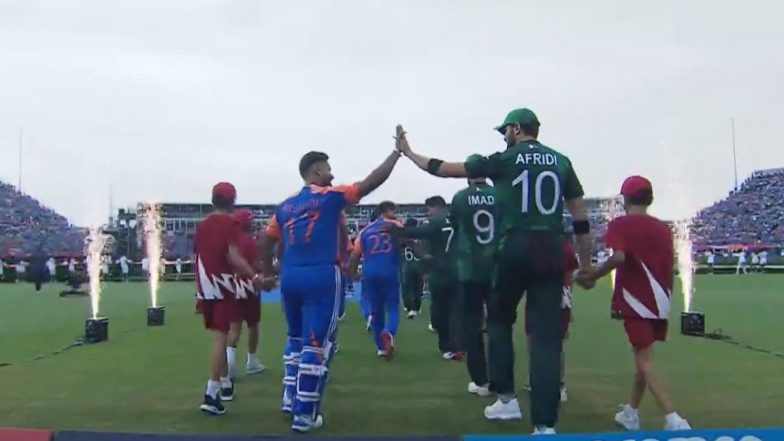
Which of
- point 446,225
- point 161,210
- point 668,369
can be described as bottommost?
point 668,369

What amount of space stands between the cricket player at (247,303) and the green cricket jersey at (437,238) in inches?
60.6

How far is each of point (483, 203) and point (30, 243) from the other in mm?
56217

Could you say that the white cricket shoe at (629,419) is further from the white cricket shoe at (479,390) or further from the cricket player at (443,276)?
the cricket player at (443,276)

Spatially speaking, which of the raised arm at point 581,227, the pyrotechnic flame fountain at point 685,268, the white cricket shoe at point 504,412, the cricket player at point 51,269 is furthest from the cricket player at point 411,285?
the cricket player at point 51,269

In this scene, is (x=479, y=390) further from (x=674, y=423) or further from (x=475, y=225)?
(x=674, y=423)

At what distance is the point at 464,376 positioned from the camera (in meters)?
8.39

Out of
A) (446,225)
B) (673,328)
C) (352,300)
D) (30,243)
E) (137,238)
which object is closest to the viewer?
(446,225)

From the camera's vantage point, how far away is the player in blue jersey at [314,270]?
5.65 m

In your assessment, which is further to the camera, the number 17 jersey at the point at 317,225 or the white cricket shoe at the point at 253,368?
the white cricket shoe at the point at 253,368

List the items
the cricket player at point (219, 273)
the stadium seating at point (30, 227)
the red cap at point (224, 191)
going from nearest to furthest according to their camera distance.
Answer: the cricket player at point (219, 273), the red cap at point (224, 191), the stadium seating at point (30, 227)

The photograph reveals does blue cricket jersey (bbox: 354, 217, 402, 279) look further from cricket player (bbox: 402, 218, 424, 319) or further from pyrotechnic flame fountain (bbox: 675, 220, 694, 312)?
pyrotechnic flame fountain (bbox: 675, 220, 694, 312)

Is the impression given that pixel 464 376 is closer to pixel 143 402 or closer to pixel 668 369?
pixel 668 369

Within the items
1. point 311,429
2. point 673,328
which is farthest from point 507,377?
point 673,328

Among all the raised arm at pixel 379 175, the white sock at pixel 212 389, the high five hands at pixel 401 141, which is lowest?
the white sock at pixel 212 389
